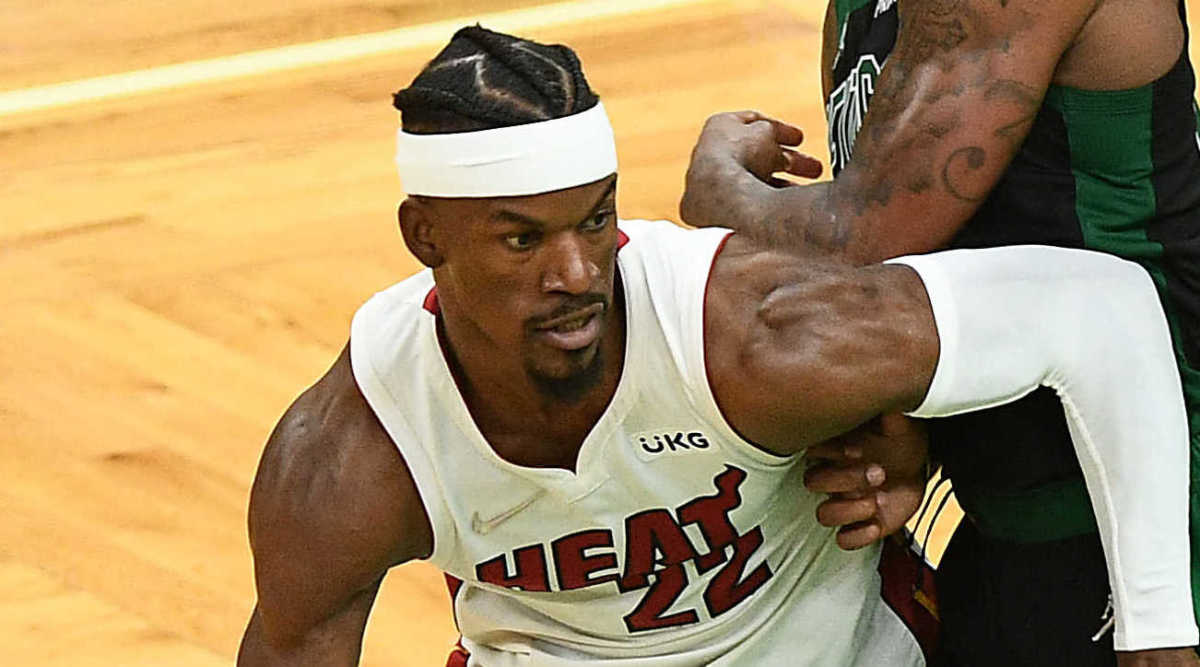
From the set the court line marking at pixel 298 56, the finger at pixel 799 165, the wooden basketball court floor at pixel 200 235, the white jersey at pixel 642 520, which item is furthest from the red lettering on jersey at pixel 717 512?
the court line marking at pixel 298 56

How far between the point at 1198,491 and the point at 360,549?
625 millimetres

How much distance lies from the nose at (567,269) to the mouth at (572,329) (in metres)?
0.02

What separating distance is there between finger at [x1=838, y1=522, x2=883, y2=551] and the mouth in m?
0.31

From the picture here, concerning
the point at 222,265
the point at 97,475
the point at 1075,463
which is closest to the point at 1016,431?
the point at 1075,463

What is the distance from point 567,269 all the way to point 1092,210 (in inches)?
16.2

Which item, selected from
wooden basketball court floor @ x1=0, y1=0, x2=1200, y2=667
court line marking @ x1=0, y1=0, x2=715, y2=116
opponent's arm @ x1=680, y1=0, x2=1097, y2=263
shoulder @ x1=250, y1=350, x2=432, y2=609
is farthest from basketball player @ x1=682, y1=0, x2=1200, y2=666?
court line marking @ x1=0, y1=0, x2=715, y2=116

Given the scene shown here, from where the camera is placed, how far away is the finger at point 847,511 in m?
1.69

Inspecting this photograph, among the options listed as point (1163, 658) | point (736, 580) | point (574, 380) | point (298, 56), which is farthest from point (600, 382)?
point (298, 56)

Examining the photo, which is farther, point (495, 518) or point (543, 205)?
point (495, 518)

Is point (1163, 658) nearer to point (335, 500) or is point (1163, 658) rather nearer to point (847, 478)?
point (847, 478)

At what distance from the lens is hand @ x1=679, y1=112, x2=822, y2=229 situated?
176 cm

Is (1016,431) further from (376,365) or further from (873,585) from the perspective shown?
(376,365)

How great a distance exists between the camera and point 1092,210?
164 centimetres

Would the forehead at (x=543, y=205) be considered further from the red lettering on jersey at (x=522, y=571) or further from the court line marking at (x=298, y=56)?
the court line marking at (x=298, y=56)
